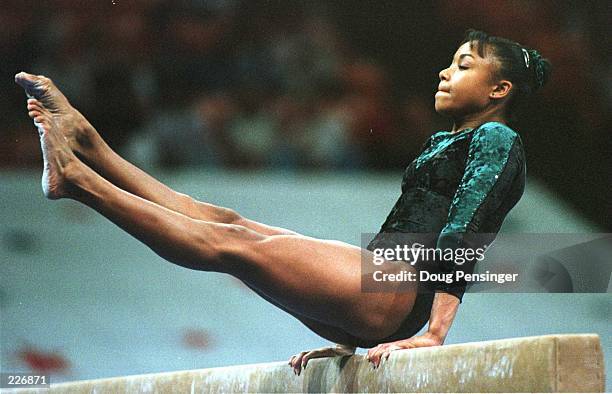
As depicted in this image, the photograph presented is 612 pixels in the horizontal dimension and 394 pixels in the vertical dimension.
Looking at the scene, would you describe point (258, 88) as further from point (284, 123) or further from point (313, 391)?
point (313, 391)

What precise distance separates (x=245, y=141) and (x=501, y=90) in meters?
1.58

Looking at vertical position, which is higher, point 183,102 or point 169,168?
point 183,102

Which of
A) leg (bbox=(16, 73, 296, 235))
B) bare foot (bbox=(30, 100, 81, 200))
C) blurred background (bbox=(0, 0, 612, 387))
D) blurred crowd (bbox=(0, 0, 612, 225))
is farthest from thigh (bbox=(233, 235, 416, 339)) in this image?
blurred crowd (bbox=(0, 0, 612, 225))

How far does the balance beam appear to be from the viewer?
2.06 m

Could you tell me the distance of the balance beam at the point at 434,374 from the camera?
2.06m

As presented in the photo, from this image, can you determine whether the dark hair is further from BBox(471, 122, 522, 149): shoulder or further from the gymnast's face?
BBox(471, 122, 522, 149): shoulder

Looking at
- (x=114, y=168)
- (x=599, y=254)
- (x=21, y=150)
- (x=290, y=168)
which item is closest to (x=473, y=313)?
(x=599, y=254)

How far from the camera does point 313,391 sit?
2924mm

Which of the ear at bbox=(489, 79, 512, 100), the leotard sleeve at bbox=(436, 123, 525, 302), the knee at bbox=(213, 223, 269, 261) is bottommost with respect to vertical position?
the knee at bbox=(213, 223, 269, 261)

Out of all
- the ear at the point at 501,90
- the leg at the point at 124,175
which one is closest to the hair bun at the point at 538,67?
the ear at the point at 501,90

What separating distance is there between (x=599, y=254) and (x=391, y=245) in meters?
1.30

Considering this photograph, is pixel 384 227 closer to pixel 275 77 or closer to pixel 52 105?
pixel 52 105

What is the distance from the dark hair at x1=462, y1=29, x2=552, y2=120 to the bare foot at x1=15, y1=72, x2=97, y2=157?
1476 millimetres

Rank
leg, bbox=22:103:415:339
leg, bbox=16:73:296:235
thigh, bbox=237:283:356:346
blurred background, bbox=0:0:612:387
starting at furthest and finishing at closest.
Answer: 1. blurred background, bbox=0:0:612:387
2. leg, bbox=16:73:296:235
3. thigh, bbox=237:283:356:346
4. leg, bbox=22:103:415:339
